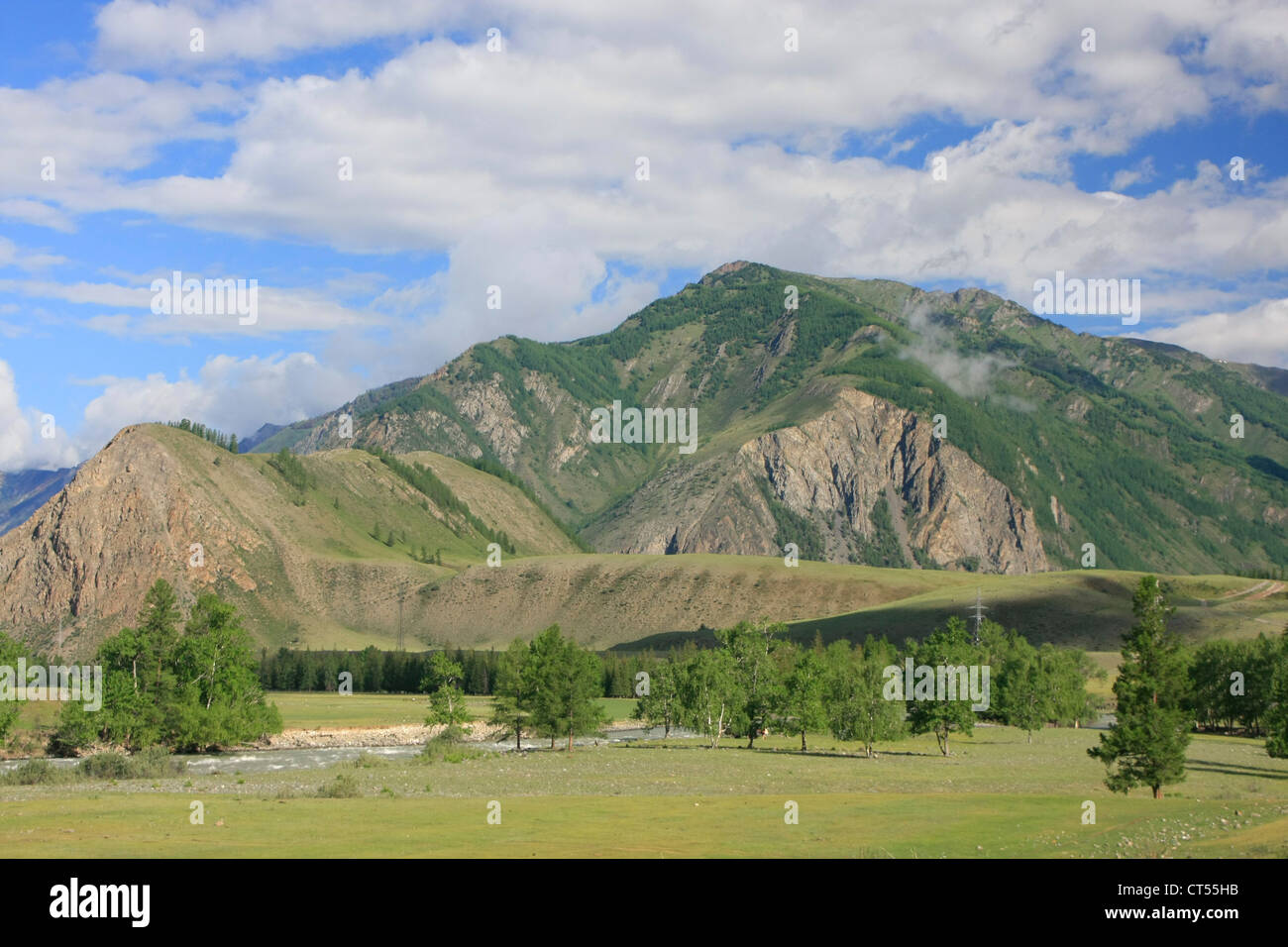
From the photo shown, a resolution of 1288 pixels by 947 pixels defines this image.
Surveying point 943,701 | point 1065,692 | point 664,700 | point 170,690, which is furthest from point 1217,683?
point 170,690

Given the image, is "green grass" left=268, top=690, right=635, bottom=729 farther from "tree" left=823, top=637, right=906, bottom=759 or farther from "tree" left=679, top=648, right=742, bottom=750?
"tree" left=823, top=637, right=906, bottom=759

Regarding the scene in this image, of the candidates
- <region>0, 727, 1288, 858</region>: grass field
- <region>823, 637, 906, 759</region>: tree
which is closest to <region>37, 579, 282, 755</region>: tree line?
<region>0, 727, 1288, 858</region>: grass field

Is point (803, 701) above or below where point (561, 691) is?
below

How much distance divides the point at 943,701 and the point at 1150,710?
36.5m

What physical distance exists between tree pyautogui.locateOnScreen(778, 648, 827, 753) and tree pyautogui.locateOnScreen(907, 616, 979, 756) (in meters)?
7.62

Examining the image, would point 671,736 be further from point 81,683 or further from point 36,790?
point 36,790

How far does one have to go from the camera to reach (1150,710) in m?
54.8

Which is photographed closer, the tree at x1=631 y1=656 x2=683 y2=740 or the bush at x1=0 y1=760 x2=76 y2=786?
the bush at x1=0 y1=760 x2=76 y2=786

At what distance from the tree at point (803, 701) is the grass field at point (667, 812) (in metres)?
16.6

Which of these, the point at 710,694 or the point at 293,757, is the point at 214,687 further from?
the point at 710,694

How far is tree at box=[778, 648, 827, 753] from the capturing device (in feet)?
319

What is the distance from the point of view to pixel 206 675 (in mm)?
94625
